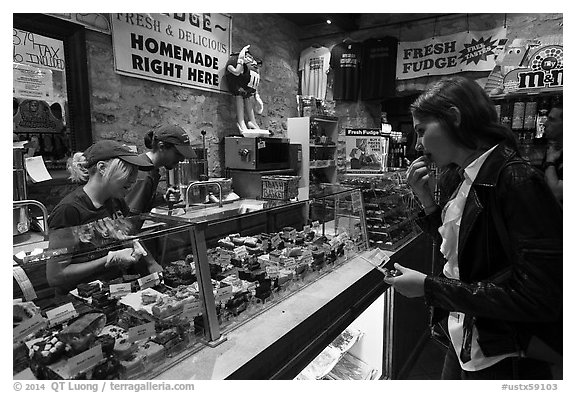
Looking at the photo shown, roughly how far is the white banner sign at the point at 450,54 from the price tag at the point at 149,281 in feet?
17.9

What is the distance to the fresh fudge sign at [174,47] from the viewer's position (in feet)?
12.5

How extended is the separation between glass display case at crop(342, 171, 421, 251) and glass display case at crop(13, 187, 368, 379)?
0.80m

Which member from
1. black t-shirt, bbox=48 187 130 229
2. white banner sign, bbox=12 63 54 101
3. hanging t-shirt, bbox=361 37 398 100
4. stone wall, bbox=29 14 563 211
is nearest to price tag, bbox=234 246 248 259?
black t-shirt, bbox=48 187 130 229

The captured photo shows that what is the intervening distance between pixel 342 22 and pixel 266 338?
18.6 feet

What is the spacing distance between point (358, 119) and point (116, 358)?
5.96 metres

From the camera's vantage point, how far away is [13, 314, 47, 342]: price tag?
1.13m

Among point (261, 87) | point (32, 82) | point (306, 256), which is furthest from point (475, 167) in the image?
point (261, 87)

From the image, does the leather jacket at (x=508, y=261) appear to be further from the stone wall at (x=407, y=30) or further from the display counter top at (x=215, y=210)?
the stone wall at (x=407, y=30)

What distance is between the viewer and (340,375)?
2.33 meters

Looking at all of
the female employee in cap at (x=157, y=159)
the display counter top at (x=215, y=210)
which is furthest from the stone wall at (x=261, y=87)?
the female employee in cap at (x=157, y=159)

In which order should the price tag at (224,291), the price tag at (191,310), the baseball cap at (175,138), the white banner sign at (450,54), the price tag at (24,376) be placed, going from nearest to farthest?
the price tag at (24,376) < the price tag at (191,310) < the price tag at (224,291) < the baseball cap at (175,138) < the white banner sign at (450,54)

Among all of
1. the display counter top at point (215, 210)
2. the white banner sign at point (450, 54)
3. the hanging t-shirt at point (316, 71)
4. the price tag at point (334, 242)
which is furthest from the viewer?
the hanging t-shirt at point (316, 71)

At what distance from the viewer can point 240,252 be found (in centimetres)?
203
